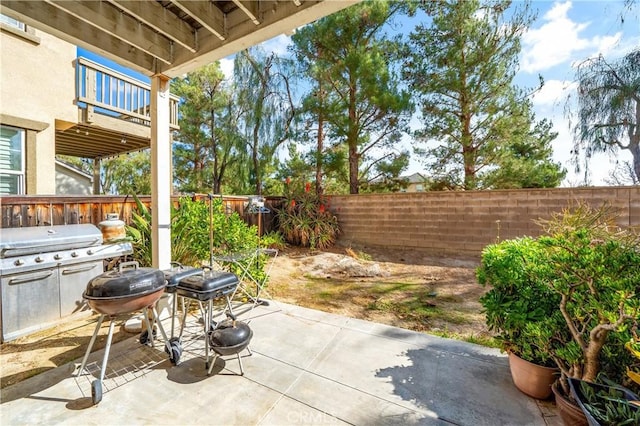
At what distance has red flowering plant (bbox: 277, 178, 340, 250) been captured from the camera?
24.4ft

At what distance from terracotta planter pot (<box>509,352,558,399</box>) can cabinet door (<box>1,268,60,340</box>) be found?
396 cm

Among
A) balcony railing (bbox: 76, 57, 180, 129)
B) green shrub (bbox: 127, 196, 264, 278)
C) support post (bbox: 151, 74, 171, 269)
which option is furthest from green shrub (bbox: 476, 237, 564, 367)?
balcony railing (bbox: 76, 57, 180, 129)

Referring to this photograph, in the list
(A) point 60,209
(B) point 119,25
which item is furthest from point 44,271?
(B) point 119,25

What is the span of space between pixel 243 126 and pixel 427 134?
6.26 meters

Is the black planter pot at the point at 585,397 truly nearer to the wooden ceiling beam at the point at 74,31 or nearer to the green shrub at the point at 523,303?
the green shrub at the point at 523,303

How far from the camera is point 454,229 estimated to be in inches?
263

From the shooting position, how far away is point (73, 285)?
2.83 m

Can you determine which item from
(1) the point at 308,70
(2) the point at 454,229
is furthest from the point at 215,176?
(2) the point at 454,229

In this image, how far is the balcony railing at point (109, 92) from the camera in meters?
5.01

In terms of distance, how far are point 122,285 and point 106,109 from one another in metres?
5.24

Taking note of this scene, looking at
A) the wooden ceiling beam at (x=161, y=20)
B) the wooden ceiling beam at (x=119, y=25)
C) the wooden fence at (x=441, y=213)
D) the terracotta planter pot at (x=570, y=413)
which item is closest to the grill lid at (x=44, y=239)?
→ the wooden fence at (x=441, y=213)

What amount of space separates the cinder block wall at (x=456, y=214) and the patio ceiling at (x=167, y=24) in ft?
19.3

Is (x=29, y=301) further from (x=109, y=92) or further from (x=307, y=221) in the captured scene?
(x=307, y=221)

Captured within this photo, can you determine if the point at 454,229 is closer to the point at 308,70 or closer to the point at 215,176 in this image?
the point at 308,70
